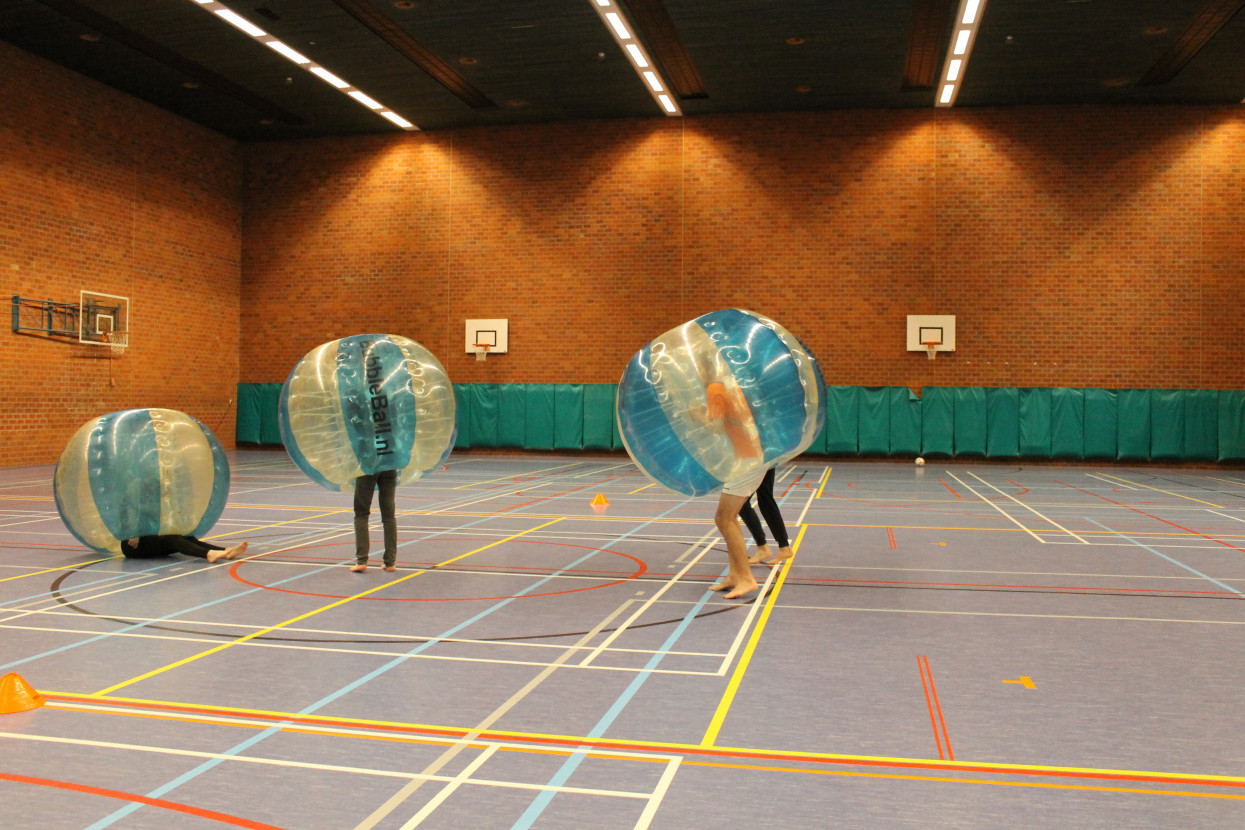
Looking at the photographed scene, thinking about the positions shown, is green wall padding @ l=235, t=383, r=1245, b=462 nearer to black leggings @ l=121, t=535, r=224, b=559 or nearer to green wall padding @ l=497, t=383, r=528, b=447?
green wall padding @ l=497, t=383, r=528, b=447

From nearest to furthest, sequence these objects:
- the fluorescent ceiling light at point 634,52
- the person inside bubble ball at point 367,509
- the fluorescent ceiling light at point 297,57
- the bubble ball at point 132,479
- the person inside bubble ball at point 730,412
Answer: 1. the person inside bubble ball at point 730,412
2. the person inside bubble ball at point 367,509
3. the bubble ball at point 132,479
4. the fluorescent ceiling light at point 634,52
5. the fluorescent ceiling light at point 297,57

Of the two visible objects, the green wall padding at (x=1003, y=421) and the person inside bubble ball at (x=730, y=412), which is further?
the green wall padding at (x=1003, y=421)

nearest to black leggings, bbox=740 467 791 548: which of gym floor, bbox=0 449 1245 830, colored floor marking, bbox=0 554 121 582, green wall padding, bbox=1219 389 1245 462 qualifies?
gym floor, bbox=0 449 1245 830

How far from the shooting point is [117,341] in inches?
902

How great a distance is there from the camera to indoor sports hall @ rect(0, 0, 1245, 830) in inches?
160

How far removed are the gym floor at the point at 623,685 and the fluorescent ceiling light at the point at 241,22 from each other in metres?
12.1

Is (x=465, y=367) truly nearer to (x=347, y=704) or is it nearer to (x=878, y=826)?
(x=347, y=704)

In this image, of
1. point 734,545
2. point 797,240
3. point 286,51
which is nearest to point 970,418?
point 797,240

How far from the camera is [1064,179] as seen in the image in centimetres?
2331

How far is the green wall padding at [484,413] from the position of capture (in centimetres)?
2610

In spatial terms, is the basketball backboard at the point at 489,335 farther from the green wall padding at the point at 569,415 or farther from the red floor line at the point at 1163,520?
the red floor line at the point at 1163,520

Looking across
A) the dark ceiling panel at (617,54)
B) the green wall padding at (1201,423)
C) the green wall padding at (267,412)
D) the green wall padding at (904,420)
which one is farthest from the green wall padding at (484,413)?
the green wall padding at (1201,423)

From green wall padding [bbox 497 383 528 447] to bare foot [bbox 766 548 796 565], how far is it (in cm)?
1746

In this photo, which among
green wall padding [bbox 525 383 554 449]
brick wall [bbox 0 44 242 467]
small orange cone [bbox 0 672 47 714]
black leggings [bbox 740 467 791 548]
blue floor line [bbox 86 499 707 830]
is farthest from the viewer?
green wall padding [bbox 525 383 554 449]
